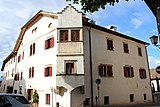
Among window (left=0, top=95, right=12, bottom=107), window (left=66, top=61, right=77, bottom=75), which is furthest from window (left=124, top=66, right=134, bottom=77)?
window (left=0, top=95, right=12, bottom=107)

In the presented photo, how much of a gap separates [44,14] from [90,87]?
10.8 m

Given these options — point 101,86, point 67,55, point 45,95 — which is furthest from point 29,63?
point 101,86

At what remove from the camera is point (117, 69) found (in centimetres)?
2280

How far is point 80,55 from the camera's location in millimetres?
18500

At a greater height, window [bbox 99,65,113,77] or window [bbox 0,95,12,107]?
window [bbox 99,65,113,77]

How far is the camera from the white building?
1839 centimetres

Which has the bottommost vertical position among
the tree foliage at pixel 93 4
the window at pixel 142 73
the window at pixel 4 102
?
the window at pixel 4 102

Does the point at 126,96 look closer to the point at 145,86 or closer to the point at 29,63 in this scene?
the point at 145,86

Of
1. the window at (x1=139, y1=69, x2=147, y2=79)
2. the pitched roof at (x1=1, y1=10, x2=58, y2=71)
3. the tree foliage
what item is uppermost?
the pitched roof at (x1=1, y1=10, x2=58, y2=71)

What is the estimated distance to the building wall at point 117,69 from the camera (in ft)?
66.9

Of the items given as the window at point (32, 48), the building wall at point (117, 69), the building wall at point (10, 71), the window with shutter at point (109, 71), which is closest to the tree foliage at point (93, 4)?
the building wall at point (117, 69)

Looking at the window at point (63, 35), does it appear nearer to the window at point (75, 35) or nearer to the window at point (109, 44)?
the window at point (75, 35)

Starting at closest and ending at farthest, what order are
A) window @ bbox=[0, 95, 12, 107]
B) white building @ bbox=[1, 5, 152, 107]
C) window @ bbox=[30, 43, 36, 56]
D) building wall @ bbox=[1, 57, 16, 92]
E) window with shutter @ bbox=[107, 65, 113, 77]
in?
1. window @ bbox=[0, 95, 12, 107]
2. white building @ bbox=[1, 5, 152, 107]
3. window with shutter @ bbox=[107, 65, 113, 77]
4. window @ bbox=[30, 43, 36, 56]
5. building wall @ bbox=[1, 57, 16, 92]

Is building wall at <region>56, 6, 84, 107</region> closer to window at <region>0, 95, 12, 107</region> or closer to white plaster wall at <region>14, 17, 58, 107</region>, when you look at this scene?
white plaster wall at <region>14, 17, 58, 107</region>
